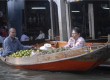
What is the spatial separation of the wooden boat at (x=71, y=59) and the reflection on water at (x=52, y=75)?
0.21m

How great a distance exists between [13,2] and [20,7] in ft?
1.87

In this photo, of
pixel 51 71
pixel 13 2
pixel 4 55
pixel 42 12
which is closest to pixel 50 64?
pixel 51 71

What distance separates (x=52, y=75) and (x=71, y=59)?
0.86m

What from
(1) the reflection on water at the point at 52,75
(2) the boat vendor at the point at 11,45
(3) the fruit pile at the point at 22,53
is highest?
Answer: (2) the boat vendor at the point at 11,45

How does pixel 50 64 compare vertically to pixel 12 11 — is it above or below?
below

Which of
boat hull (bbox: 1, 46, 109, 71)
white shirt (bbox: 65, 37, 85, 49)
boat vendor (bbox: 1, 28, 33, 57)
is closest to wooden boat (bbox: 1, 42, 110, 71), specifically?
boat hull (bbox: 1, 46, 109, 71)

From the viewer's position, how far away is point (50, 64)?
13836mm

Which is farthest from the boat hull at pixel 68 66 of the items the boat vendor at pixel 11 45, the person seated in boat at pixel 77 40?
the boat vendor at pixel 11 45

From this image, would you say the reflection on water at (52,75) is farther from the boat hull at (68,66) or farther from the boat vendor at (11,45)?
the boat vendor at (11,45)

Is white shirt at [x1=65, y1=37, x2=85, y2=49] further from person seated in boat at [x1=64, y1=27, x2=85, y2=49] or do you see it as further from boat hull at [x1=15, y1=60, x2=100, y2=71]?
boat hull at [x1=15, y1=60, x2=100, y2=71]

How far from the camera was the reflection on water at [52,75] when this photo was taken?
13.2 metres

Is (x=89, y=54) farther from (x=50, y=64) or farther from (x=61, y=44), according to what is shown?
(x=61, y=44)

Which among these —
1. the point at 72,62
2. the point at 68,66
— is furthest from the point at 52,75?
the point at 72,62

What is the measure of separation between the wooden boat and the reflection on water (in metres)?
0.21
